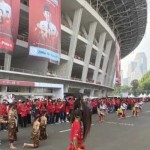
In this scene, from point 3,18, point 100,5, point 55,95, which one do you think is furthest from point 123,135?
point 100,5

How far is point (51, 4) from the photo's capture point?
113 ft

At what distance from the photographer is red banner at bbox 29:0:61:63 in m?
31.4

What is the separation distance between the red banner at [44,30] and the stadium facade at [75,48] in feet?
6.15

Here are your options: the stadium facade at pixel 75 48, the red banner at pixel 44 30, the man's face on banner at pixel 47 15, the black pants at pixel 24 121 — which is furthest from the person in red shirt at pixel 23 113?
the man's face on banner at pixel 47 15

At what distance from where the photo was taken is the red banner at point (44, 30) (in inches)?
1236

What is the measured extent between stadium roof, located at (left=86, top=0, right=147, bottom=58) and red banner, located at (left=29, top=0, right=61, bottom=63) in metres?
17.0

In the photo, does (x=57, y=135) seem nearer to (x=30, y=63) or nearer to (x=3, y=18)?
(x=3, y=18)

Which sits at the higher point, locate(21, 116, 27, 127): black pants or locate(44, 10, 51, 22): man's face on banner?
locate(44, 10, 51, 22): man's face on banner

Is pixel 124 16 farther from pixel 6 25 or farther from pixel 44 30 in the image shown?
pixel 6 25

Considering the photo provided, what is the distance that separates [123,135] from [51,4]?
21.3m

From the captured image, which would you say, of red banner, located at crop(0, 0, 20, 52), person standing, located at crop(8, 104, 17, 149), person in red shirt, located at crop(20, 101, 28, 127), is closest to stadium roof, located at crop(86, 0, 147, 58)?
red banner, located at crop(0, 0, 20, 52)

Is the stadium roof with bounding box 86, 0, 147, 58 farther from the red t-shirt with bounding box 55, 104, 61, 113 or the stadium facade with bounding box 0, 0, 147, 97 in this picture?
the red t-shirt with bounding box 55, 104, 61, 113

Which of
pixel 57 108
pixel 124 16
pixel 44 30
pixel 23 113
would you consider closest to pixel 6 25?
pixel 44 30

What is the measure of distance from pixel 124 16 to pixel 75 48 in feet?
57.3
